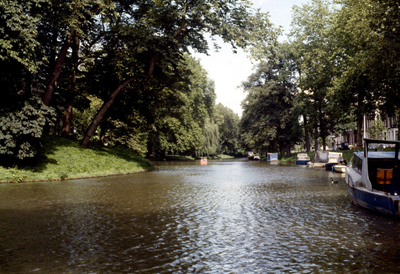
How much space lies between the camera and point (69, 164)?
89.2ft

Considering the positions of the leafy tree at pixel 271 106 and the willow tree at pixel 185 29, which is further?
the leafy tree at pixel 271 106

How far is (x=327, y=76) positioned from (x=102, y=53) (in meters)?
26.7

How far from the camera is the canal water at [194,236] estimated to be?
21.1 ft

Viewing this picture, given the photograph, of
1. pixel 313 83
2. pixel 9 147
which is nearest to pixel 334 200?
pixel 9 147

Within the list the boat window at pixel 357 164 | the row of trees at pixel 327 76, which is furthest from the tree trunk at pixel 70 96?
the boat window at pixel 357 164

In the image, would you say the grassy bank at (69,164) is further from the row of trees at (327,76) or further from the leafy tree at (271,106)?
the leafy tree at (271,106)

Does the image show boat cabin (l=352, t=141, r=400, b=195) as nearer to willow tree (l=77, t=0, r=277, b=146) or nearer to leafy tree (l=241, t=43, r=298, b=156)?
willow tree (l=77, t=0, r=277, b=146)

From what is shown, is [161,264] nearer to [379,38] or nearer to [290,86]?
[379,38]

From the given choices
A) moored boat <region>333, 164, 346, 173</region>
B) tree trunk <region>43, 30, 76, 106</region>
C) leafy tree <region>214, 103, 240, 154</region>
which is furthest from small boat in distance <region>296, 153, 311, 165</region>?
leafy tree <region>214, 103, 240, 154</region>

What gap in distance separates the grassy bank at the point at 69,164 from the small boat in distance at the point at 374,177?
18120mm

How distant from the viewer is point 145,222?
10328 mm

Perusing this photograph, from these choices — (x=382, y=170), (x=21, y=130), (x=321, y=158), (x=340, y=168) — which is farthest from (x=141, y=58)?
(x=321, y=158)

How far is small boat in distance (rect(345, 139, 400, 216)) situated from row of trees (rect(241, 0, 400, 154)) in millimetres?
12769

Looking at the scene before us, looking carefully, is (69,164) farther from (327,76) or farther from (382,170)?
(327,76)
